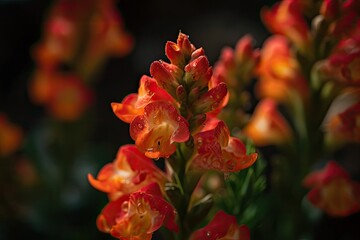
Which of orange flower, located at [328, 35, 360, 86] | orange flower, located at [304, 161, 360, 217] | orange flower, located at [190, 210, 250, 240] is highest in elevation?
orange flower, located at [328, 35, 360, 86]

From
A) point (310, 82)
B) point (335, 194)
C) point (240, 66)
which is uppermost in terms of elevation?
point (240, 66)

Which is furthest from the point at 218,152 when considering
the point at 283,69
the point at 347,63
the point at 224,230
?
the point at 283,69

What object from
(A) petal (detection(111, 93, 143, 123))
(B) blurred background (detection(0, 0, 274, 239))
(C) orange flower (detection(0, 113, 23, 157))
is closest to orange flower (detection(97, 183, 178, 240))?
(A) petal (detection(111, 93, 143, 123))

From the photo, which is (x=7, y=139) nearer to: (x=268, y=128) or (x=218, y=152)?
(x=268, y=128)

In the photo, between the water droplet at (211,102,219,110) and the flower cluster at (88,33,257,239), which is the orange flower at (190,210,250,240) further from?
the water droplet at (211,102,219,110)

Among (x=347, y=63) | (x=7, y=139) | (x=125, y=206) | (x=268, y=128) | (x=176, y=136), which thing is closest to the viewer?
(x=176, y=136)

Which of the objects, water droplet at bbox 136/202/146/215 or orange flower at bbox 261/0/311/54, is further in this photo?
orange flower at bbox 261/0/311/54

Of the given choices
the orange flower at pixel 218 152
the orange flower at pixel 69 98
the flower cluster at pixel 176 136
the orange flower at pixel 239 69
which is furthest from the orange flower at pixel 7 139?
the orange flower at pixel 218 152
